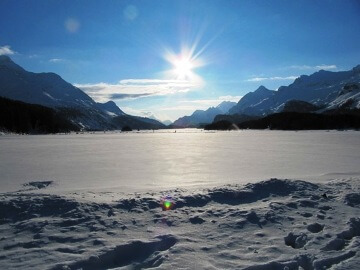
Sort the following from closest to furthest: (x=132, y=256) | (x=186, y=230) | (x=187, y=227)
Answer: (x=132, y=256), (x=186, y=230), (x=187, y=227)

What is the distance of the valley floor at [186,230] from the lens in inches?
250

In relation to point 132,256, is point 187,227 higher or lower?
higher

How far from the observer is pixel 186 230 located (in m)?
7.72

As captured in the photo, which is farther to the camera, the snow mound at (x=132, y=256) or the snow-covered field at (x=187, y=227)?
the snow-covered field at (x=187, y=227)

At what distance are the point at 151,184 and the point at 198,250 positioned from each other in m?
6.11

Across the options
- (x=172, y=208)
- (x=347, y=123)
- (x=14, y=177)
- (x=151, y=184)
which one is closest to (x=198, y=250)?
(x=172, y=208)

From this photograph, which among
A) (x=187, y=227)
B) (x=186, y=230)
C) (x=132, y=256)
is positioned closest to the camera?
(x=132, y=256)

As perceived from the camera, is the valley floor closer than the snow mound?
No

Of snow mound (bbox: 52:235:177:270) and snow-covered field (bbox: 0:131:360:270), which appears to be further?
snow-covered field (bbox: 0:131:360:270)

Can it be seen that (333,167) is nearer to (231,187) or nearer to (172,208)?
(231,187)

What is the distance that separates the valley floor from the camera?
6355 mm

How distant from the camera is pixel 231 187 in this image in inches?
428

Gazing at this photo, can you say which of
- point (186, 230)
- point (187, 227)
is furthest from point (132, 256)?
point (187, 227)

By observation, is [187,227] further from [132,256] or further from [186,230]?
[132,256]
